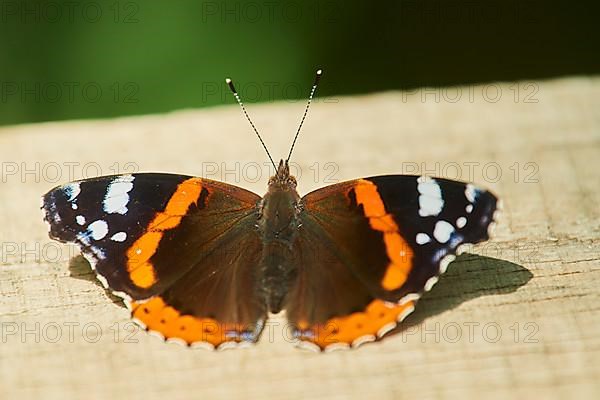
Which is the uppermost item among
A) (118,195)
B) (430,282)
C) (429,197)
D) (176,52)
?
(176,52)

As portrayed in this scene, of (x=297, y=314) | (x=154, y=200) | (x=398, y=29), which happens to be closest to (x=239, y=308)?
(x=297, y=314)

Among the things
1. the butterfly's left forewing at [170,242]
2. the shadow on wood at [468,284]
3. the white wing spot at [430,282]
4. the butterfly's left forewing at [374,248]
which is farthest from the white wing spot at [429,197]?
the butterfly's left forewing at [170,242]

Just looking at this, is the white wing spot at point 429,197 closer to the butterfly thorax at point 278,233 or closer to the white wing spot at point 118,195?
the butterfly thorax at point 278,233

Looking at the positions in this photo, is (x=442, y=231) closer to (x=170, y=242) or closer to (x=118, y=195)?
(x=170, y=242)

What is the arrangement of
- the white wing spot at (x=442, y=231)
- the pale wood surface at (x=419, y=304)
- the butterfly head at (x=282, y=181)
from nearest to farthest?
the pale wood surface at (x=419, y=304) → the white wing spot at (x=442, y=231) → the butterfly head at (x=282, y=181)

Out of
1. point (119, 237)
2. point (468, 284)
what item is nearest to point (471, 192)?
point (468, 284)

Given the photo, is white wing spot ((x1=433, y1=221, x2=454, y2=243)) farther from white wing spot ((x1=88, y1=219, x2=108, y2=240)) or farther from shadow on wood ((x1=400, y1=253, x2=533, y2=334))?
white wing spot ((x1=88, y1=219, x2=108, y2=240))

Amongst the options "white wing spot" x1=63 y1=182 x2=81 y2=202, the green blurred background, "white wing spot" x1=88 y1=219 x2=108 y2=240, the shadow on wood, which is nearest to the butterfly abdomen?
the shadow on wood

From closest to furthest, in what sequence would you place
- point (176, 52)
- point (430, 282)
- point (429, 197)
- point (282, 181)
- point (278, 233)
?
point (430, 282)
point (429, 197)
point (278, 233)
point (282, 181)
point (176, 52)
